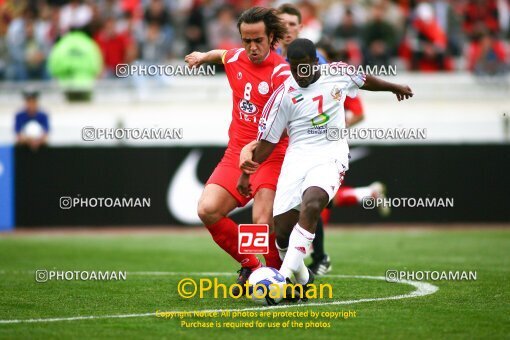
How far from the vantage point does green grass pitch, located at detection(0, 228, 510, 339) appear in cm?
709

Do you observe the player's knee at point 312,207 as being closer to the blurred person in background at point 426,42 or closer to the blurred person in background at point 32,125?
the blurred person in background at point 32,125

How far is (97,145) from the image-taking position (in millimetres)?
17984

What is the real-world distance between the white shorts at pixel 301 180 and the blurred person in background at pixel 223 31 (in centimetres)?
1243

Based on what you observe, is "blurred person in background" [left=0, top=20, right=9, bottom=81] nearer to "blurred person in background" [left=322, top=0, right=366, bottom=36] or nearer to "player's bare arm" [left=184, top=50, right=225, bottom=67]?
"blurred person in background" [left=322, top=0, right=366, bottom=36]

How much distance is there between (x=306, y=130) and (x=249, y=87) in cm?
76

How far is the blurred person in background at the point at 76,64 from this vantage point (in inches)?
813

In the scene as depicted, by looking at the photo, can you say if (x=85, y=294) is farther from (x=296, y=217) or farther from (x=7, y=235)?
(x=7, y=235)

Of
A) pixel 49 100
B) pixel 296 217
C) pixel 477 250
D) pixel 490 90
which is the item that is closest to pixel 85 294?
pixel 296 217

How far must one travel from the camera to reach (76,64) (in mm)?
21047

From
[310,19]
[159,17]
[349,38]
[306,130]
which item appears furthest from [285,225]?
[159,17]

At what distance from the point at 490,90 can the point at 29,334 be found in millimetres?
16127

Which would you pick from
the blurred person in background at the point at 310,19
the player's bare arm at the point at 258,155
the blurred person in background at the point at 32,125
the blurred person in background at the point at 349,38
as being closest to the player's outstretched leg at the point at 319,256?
the player's bare arm at the point at 258,155

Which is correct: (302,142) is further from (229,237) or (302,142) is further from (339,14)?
(339,14)

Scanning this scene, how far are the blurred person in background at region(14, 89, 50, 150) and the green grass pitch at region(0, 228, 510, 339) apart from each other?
A: 84.0 inches
